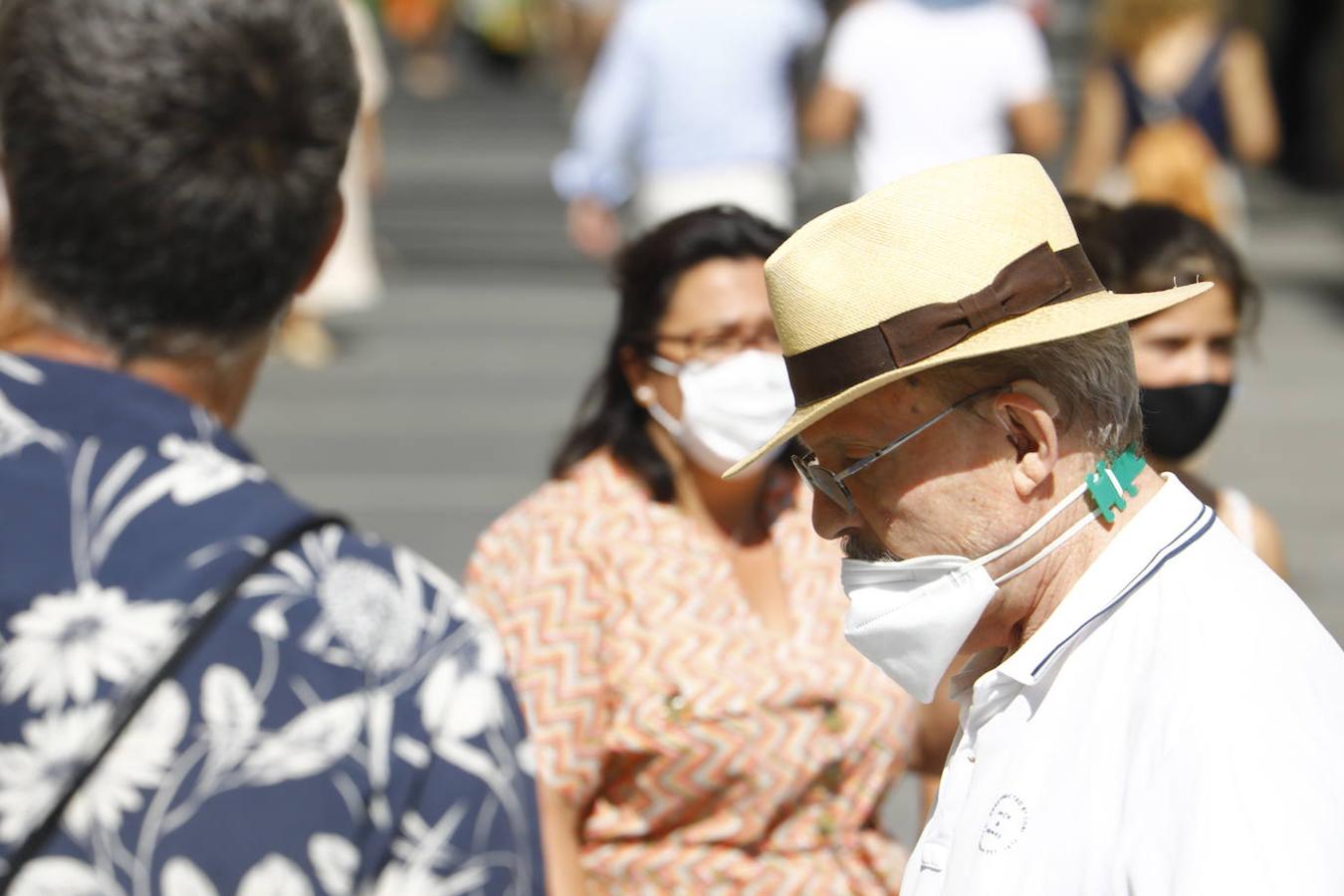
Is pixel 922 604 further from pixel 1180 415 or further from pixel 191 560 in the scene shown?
pixel 1180 415

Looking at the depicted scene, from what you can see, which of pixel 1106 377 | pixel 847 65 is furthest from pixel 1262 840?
pixel 847 65

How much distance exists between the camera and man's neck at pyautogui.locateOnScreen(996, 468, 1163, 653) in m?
2.11

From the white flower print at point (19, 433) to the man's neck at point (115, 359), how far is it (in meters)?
0.07

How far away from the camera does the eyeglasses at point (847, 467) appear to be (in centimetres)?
217

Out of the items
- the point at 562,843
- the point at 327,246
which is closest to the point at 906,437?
the point at 327,246

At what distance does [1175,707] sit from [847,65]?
593 cm

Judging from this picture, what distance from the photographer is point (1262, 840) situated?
1.75m

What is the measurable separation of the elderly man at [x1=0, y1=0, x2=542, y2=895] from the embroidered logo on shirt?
1.63ft

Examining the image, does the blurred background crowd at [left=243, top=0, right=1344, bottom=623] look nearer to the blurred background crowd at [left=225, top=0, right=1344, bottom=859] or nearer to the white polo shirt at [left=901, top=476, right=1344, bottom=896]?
the blurred background crowd at [left=225, top=0, right=1344, bottom=859]

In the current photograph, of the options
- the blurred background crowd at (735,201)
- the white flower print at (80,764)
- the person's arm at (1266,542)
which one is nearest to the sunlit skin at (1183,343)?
the person's arm at (1266,542)

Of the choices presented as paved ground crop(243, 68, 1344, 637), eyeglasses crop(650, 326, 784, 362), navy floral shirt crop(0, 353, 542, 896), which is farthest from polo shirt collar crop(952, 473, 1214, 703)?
paved ground crop(243, 68, 1344, 637)

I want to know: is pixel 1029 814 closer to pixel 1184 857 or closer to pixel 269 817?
pixel 1184 857

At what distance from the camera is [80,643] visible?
1.65m

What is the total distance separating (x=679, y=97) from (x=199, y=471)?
20.9 ft
